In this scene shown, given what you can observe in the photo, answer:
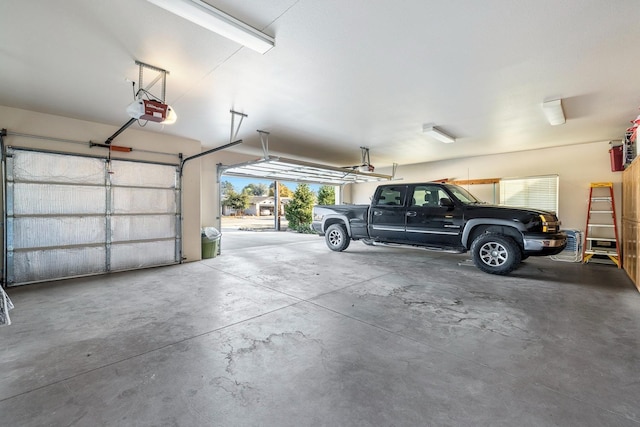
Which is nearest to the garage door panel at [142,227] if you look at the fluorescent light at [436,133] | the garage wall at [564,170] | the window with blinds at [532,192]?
the fluorescent light at [436,133]

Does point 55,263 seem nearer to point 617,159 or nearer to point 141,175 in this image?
point 141,175

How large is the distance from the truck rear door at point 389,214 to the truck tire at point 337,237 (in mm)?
880

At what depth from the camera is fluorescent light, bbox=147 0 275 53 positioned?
2.04 m

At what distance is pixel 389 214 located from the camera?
6441 millimetres

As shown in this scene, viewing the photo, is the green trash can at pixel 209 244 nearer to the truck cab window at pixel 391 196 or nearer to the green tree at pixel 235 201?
the truck cab window at pixel 391 196

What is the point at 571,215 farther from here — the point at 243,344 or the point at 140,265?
the point at 140,265

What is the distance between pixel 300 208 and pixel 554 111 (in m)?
11.5

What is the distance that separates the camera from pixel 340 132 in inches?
230

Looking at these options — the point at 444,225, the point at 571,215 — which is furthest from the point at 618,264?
the point at 444,225

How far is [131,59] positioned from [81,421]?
10.5 ft

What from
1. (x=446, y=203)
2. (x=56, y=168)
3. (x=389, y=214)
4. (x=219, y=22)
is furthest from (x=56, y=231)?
(x=446, y=203)

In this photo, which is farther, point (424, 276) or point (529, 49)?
point (424, 276)

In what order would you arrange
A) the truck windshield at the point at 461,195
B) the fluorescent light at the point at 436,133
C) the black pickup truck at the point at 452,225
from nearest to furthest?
the black pickup truck at the point at 452,225
the fluorescent light at the point at 436,133
the truck windshield at the point at 461,195

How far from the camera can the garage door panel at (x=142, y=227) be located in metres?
5.32
